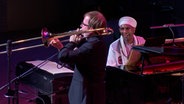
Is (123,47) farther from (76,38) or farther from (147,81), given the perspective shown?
(76,38)

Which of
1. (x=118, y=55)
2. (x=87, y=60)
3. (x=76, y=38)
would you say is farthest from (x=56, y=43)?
(x=118, y=55)

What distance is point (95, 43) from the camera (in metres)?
4.07

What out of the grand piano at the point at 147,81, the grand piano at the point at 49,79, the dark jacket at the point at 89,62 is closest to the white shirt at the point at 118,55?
the grand piano at the point at 147,81

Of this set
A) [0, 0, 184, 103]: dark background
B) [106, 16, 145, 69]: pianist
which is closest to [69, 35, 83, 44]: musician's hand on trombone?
[106, 16, 145, 69]: pianist

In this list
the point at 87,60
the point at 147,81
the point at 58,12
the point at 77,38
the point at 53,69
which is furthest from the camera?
the point at 58,12

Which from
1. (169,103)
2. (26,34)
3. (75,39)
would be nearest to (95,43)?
(75,39)

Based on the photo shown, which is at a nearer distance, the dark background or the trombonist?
the trombonist

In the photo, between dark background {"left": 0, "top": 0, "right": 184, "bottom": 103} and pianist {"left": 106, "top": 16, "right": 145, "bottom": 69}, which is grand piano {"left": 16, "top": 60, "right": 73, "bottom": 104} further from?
dark background {"left": 0, "top": 0, "right": 184, "bottom": 103}

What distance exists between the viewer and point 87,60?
4027mm

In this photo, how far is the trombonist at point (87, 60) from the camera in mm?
4016

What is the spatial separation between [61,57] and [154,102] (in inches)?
63.5

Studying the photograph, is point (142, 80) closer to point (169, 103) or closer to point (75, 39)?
point (169, 103)

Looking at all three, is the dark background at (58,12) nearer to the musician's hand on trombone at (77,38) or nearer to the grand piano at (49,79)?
the grand piano at (49,79)

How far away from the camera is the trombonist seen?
4016 millimetres
